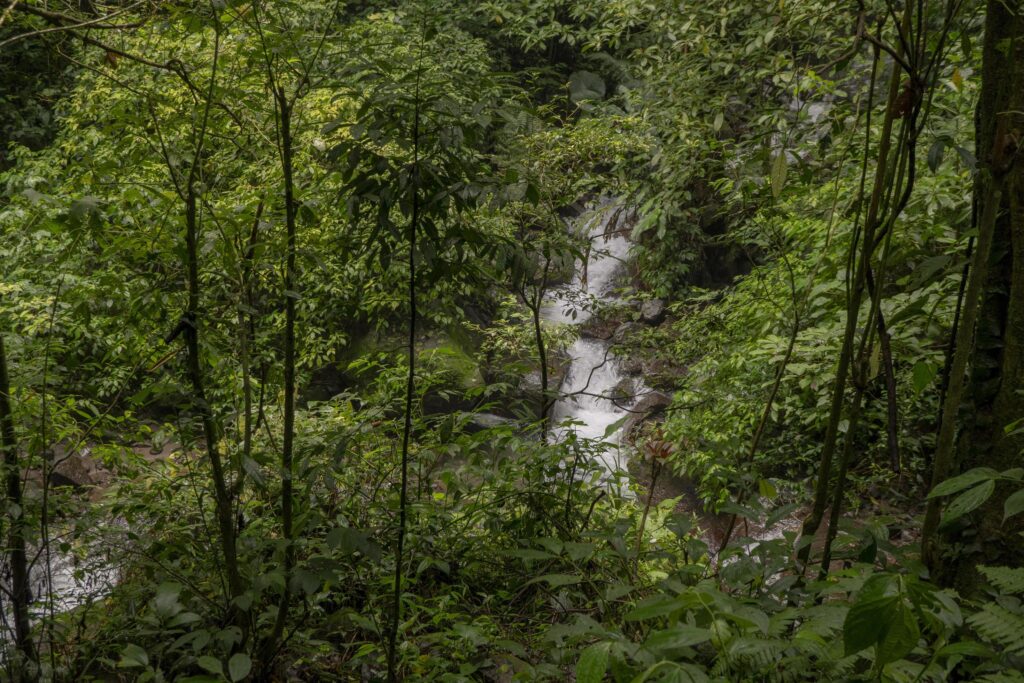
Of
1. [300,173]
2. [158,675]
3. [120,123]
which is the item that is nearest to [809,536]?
[158,675]

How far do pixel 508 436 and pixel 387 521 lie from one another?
53 centimetres

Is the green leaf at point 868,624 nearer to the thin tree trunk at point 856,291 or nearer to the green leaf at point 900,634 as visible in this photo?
the green leaf at point 900,634

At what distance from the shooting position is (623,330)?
10227mm

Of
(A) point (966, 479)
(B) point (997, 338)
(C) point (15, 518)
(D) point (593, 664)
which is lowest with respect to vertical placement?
(C) point (15, 518)

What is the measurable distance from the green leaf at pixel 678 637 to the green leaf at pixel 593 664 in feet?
0.23

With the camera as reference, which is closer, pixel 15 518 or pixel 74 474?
pixel 15 518

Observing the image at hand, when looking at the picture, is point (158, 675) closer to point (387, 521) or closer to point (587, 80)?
point (387, 521)

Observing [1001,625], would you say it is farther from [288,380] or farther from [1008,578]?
[288,380]

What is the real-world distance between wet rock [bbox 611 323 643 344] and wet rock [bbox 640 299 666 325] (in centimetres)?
28

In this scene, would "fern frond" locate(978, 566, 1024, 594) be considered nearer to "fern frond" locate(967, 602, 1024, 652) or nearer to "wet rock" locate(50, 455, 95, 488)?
"fern frond" locate(967, 602, 1024, 652)

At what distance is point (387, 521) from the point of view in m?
2.19

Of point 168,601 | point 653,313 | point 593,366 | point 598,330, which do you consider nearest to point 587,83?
point 653,313

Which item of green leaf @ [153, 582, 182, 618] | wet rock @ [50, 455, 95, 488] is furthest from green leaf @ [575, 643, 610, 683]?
wet rock @ [50, 455, 95, 488]

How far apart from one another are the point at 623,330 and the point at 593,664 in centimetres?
952
